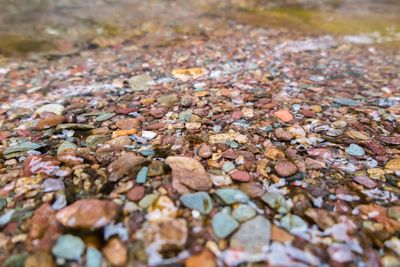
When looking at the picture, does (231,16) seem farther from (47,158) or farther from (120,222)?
(120,222)

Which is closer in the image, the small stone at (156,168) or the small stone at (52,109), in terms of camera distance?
the small stone at (156,168)

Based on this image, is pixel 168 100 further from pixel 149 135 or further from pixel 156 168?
pixel 156 168

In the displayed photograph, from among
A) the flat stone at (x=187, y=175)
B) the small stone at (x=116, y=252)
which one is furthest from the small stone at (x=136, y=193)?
the small stone at (x=116, y=252)

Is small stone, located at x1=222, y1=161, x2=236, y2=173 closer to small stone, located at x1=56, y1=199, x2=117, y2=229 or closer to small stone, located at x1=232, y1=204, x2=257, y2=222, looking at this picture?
small stone, located at x1=232, y1=204, x2=257, y2=222

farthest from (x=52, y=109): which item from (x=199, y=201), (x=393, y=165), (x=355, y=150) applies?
(x=393, y=165)

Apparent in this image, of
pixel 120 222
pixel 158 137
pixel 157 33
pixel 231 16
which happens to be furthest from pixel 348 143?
pixel 231 16

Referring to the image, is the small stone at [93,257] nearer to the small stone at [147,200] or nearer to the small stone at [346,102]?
the small stone at [147,200]
